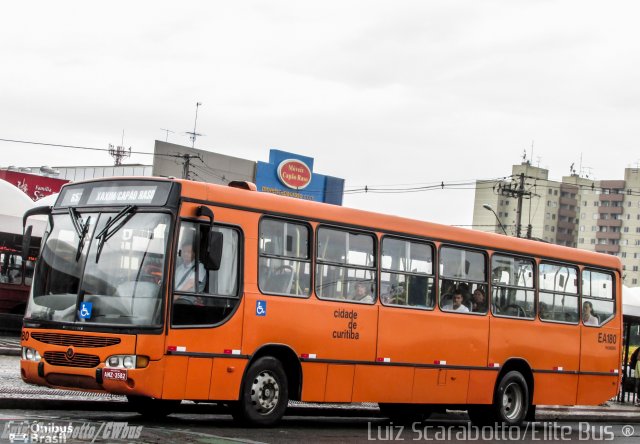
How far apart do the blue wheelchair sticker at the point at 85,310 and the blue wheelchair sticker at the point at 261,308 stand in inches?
87.0

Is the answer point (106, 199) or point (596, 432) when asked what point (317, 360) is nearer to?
point (106, 199)

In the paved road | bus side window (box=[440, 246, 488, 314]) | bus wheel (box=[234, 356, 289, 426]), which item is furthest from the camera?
bus side window (box=[440, 246, 488, 314])

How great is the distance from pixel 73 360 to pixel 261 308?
99.2 inches

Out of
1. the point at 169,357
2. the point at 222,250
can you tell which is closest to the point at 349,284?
the point at 222,250

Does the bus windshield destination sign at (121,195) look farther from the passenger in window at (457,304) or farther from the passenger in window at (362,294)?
the passenger in window at (457,304)

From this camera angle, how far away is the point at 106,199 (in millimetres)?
14070

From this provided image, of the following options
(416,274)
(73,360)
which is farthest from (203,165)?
(73,360)

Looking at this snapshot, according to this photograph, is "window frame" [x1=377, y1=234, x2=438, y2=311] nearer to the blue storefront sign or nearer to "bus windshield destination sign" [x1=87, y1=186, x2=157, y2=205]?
"bus windshield destination sign" [x1=87, y1=186, x2=157, y2=205]

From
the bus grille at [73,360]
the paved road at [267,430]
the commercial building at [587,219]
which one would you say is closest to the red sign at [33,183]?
the paved road at [267,430]

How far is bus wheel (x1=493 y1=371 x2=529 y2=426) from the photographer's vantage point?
18547 mm

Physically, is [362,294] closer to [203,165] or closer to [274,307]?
[274,307]

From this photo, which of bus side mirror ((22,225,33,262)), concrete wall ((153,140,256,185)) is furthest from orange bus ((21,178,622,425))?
concrete wall ((153,140,256,185))

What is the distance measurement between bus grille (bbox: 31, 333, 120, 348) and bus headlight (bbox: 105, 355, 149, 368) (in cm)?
18

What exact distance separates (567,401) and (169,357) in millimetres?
9311
